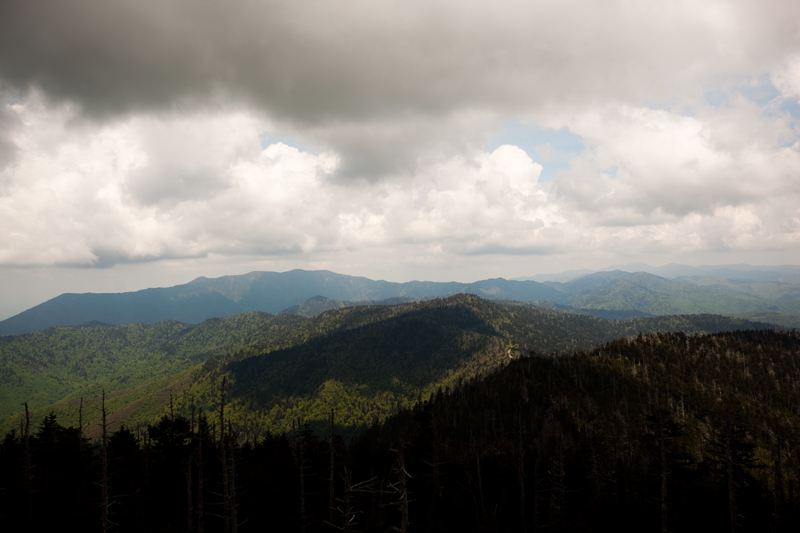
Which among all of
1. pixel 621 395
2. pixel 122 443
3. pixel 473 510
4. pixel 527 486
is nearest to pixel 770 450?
pixel 621 395

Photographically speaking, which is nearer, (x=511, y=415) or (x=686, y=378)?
(x=511, y=415)

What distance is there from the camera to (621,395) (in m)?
175

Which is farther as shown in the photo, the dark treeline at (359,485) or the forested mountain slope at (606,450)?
the forested mountain slope at (606,450)

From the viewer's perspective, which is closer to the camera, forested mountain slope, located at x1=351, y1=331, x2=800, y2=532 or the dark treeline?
the dark treeline

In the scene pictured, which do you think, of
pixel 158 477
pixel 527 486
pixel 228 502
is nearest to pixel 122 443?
pixel 158 477

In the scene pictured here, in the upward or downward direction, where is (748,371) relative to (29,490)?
downward

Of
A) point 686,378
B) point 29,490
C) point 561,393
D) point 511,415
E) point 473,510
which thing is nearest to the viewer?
point 29,490

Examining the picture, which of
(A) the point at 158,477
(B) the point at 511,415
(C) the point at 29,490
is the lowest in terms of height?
(B) the point at 511,415

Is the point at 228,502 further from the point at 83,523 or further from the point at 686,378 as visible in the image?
the point at 686,378

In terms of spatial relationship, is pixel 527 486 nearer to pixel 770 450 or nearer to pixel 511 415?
pixel 511 415

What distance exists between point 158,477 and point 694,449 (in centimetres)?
17024

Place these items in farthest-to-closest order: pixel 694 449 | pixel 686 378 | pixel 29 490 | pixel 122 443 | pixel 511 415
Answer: pixel 686 378 < pixel 511 415 < pixel 694 449 < pixel 122 443 < pixel 29 490

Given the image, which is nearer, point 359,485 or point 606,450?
point 359,485

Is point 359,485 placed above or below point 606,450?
above
